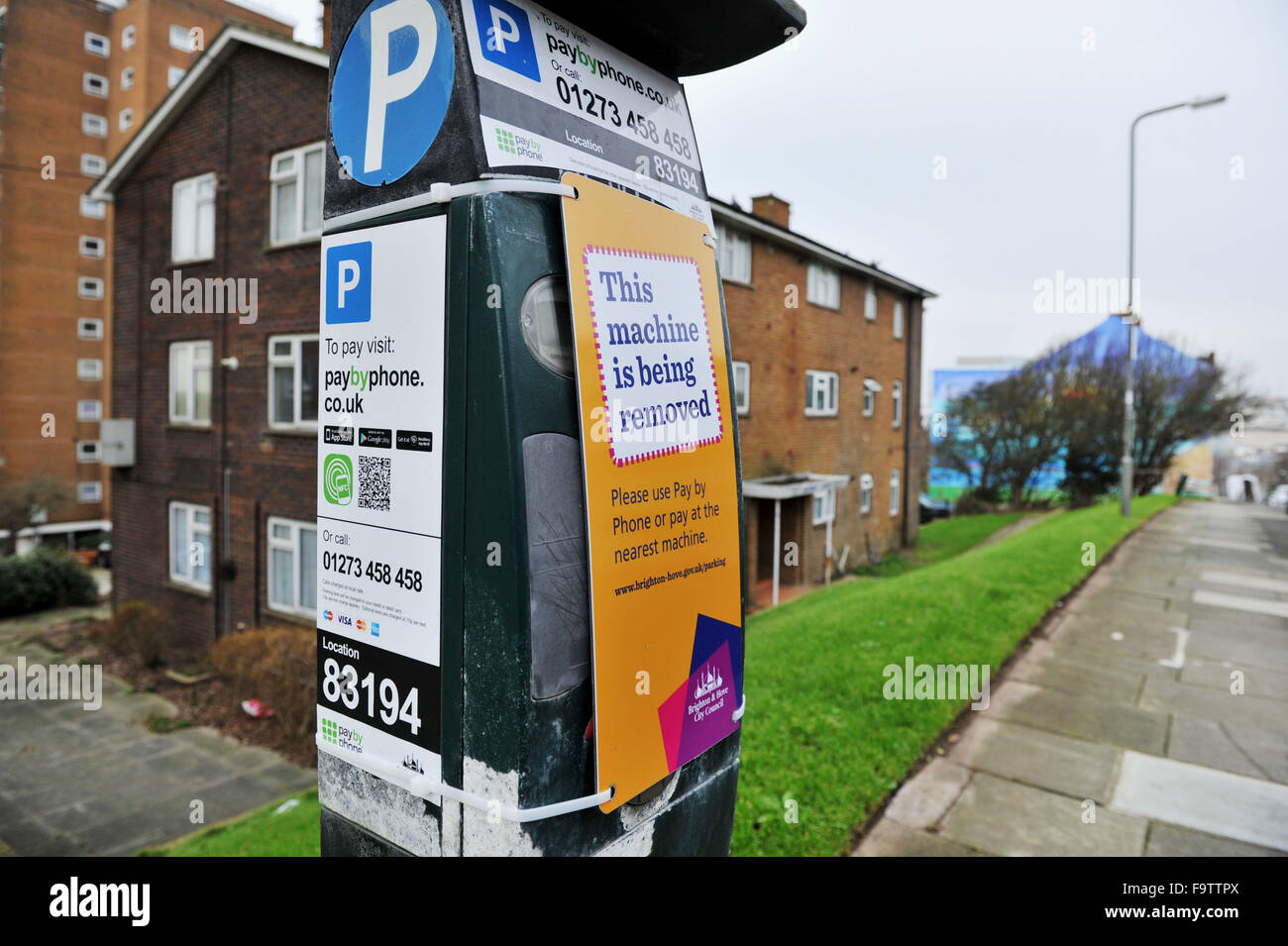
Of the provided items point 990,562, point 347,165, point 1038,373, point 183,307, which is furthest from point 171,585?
point 1038,373

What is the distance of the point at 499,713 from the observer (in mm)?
1812

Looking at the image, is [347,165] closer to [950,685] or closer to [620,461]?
[620,461]

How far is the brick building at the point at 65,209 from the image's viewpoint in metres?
35.5

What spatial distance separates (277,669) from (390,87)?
34.5 feet

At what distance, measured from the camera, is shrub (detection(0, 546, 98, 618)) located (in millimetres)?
18984

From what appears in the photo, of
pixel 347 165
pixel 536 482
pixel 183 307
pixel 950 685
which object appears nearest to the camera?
pixel 536 482

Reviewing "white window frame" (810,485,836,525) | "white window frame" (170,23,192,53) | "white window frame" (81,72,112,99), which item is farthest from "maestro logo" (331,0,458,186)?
"white window frame" (81,72,112,99)

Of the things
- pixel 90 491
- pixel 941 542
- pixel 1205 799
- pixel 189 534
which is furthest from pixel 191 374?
pixel 90 491

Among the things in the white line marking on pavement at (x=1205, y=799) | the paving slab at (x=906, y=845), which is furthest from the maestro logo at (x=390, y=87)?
the white line marking on pavement at (x=1205, y=799)

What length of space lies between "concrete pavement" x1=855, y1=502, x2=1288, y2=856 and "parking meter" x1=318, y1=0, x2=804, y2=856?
2776 mm

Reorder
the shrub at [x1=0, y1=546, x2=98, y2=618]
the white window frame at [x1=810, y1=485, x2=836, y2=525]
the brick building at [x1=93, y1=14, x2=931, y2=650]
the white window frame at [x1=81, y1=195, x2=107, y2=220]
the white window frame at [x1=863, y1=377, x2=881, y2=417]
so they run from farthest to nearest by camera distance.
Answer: the white window frame at [x1=81, y1=195, x2=107, y2=220] → the white window frame at [x1=863, y1=377, x2=881, y2=417] → the white window frame at [x1=810, y1=485, x2=836, y2=525] → the shrub at [x1=0, y1=546, x2=98, y2=618] → the brick building at [x1=93, y1=14, x2=931, y2=650]

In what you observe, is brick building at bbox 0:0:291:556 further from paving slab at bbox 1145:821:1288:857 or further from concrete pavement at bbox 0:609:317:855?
paving slab at bbox 1145:821:1288:857

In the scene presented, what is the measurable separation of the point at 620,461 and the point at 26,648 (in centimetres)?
1916
